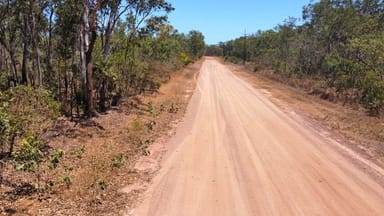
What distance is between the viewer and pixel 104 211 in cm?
584

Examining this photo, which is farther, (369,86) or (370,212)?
(369,86)

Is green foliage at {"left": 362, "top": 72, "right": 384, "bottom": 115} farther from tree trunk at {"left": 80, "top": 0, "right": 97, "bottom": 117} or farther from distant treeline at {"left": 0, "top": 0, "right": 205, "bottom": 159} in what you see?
tree trunk at {"left": 80, "top": 0, "right": 97, "bottom": 117}

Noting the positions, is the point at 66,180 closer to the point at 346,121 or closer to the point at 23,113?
the point at 23,113

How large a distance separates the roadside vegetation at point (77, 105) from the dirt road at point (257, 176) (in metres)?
1.27

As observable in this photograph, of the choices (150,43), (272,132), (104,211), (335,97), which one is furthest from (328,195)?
(150,43)

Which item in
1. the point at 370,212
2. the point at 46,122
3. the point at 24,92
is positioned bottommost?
the point at 370,212

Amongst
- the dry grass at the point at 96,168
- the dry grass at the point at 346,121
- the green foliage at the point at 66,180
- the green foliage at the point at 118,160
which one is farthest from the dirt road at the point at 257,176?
the green foliage at the point at 66,180

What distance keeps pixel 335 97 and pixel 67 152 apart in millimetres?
16009

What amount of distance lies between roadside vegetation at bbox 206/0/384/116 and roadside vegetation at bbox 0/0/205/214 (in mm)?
9832

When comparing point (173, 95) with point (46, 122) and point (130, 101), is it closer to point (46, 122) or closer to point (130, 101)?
point (130, 101)

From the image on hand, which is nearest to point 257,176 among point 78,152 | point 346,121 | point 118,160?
point 118,160

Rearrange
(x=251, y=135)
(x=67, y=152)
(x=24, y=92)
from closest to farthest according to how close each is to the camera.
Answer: (x=24, y=92), (x=67, y=152), (x=251, y=135)

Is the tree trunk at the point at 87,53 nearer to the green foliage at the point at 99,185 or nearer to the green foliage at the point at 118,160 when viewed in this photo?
the green foliage at the point at 118,160

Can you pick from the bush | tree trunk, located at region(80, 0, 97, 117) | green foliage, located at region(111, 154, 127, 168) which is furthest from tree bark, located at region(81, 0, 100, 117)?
green foliage, located at region(111, 154, 127, 168)
